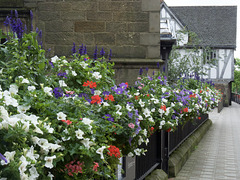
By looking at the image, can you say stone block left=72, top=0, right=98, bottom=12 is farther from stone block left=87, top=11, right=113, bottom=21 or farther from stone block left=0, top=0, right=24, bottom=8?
stone block left=0, top=0, right=24, bottom=8

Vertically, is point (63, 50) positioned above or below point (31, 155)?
above

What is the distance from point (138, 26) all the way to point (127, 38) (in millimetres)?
356

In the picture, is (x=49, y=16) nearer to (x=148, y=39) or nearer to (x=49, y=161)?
(x=148, y=39)

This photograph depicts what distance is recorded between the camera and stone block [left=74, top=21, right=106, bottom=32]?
850 cm

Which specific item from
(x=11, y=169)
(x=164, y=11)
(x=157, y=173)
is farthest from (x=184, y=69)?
(x=164, y=11)

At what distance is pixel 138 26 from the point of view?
8.42 meters

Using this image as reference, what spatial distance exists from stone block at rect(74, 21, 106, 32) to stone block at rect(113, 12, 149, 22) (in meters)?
0.37

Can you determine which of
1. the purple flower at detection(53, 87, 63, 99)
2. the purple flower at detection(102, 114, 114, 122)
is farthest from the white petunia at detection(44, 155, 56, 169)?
the purple flower at detection(53, 87, 63, 99)

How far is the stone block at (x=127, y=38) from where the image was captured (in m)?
8.45

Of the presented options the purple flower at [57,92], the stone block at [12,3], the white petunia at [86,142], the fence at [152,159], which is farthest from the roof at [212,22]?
the white petunia at [86,142]

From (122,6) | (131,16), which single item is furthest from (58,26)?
(131,16)

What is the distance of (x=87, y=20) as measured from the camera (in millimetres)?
8539

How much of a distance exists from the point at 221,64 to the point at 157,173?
28.2 meters

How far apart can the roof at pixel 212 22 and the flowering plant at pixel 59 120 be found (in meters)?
32.1
